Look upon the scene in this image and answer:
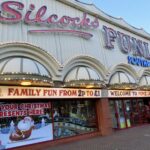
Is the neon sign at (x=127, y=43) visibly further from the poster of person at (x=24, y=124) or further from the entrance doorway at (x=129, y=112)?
the poster of person at (x=24, y=124)

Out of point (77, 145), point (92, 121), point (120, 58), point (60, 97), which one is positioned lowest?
point (77, 145)

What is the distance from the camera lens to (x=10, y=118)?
1211 cm

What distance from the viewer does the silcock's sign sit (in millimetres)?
12789

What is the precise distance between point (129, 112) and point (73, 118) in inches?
268

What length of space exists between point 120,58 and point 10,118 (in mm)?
11100

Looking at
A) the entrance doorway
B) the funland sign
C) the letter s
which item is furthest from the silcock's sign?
the entrance doorway

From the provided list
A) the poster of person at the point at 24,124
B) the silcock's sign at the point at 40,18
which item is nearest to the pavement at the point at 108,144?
the poster of person at the point at 24,124

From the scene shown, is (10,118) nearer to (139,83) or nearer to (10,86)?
(10,86)

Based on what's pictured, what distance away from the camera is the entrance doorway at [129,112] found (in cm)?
1841

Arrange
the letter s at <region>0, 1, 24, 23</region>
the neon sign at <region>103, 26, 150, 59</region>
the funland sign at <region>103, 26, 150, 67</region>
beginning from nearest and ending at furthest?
the letter s at <region>0, 1, 24, 23</region>, the neon sign at <region>103, 26, 150, 59</region>, the funland sign at <region>103, 26, 150, 67</region>

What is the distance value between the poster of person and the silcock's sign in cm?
446

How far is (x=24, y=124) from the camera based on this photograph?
493 inches

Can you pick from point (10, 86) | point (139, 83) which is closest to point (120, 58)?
point (139, 83)

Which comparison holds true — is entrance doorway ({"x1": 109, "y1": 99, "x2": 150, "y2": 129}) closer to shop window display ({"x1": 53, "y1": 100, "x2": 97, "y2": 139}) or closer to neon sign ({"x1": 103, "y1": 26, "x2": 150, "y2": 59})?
shop window display ({"x1": 53, "y1": 100, "x2": 97, "y2": 139})
